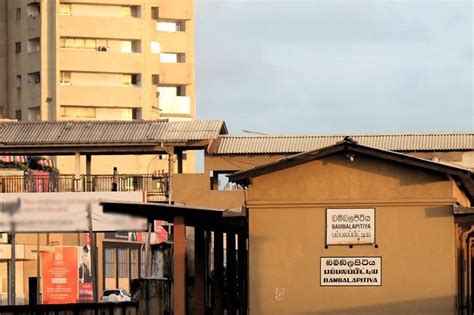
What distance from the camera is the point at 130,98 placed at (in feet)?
358

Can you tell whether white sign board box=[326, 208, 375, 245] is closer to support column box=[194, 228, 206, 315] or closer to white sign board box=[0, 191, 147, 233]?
support column box=[194, 228, 206, 315]

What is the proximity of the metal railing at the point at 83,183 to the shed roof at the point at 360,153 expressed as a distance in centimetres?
2641

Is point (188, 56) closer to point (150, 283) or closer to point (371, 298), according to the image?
point (150, 283)

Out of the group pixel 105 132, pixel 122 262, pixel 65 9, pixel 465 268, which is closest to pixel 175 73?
pixel 65 9

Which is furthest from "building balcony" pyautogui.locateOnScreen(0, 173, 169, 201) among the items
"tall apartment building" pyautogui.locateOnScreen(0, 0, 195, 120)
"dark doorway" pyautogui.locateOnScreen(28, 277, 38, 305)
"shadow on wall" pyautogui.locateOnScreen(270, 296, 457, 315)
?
"tall apartment building" pyautogui.locateOnScreen(0, 0, 195, 120)

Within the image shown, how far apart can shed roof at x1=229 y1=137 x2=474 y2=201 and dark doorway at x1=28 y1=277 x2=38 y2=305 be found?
38.2m

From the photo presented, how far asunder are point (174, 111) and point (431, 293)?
253ft

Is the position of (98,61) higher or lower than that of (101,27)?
lower

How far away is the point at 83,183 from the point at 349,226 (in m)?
28.2

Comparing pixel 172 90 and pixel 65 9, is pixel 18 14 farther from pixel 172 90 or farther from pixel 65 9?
pixel 172 90

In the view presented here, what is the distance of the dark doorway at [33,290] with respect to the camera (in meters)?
74.8

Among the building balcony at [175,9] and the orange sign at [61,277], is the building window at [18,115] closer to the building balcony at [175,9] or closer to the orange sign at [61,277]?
the building balcony at [175,9]

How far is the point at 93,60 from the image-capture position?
10844 cm

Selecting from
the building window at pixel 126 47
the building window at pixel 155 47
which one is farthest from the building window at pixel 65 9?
the building window at pixel 155 47
